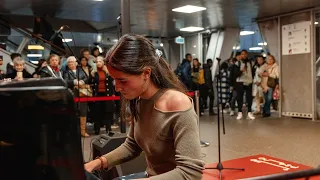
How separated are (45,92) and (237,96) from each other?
→ 895cm

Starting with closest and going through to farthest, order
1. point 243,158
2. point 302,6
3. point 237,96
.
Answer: point 243,158 → point 302,6 → point 237,96

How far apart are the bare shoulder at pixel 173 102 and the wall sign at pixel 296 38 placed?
7854mm

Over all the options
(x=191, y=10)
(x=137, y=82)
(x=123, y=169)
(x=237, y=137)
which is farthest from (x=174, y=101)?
(x=191, y=10)

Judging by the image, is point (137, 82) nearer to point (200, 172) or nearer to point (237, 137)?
point (200, 172)

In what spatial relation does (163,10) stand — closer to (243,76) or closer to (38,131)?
(243,76)

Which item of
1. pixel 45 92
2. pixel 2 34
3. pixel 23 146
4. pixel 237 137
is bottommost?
pixel 237 137

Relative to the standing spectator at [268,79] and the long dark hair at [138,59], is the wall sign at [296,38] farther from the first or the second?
the long dark hair at [138,59]

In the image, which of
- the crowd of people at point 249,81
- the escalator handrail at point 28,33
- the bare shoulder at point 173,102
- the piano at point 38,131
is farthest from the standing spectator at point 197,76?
the piano at point 38,131

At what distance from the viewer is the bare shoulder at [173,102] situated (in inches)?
52.0

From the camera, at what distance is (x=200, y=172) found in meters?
1.28

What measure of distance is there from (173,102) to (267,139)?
5.12 m

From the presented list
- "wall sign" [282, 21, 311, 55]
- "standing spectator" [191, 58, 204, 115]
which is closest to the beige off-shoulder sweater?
"wall sign" [282, 21, 311, 55]

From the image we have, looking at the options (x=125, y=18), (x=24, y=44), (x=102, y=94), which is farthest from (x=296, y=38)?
(x=24, y=44)

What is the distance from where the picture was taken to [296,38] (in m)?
8.74
